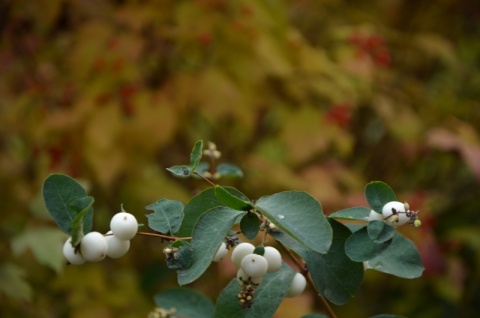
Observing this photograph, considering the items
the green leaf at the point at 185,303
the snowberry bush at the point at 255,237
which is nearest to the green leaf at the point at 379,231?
the snowberry bush at the point at 255,237

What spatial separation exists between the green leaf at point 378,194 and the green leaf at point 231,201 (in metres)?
0.09

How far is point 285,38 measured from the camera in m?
1.33

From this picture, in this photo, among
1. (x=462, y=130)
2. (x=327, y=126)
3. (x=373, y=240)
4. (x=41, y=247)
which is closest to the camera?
(x=373, y=240)

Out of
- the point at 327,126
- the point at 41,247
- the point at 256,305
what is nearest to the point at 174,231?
the point at 256,305

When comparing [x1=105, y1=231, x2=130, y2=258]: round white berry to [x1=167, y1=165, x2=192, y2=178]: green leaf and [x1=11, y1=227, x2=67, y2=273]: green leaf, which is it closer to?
[x1=167, y1=165, x2=192, y2=178]: green leaf

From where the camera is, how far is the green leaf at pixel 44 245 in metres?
1.01

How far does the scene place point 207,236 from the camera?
1.41 feet

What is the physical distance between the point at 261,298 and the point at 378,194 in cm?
12

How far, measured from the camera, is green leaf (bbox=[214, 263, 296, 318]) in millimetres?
478

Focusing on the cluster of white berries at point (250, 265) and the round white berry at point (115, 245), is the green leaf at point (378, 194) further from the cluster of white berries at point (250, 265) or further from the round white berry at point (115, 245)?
the round white berry at point (115, 245)

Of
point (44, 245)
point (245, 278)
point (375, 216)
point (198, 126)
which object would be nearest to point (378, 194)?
point (375, 216)

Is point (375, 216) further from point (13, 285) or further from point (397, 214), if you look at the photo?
point (13, 285)

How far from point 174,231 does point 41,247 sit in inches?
25.2

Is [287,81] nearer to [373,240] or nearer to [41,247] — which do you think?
[41,247]
